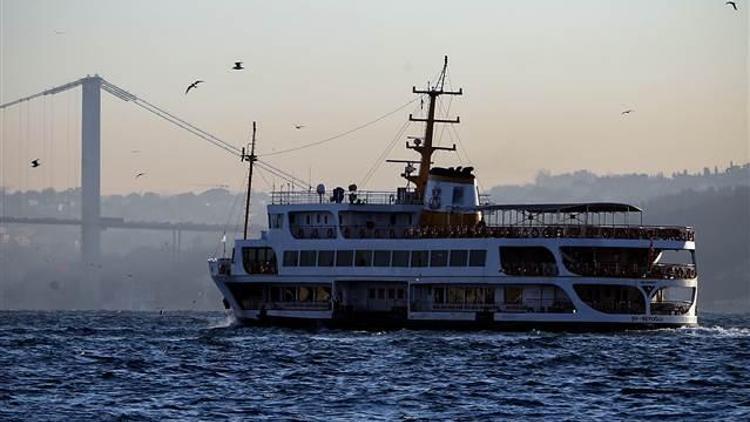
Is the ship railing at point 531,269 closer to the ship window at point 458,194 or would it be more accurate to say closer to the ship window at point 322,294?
the ship window at point 458,194

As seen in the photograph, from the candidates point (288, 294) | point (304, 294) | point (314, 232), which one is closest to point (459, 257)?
point (314, 232)

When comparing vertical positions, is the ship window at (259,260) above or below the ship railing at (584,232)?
below

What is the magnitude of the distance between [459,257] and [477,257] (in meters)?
1.00

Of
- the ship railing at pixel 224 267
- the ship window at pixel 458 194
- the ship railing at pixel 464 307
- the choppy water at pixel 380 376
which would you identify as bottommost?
the choppy water at pixel 380 376

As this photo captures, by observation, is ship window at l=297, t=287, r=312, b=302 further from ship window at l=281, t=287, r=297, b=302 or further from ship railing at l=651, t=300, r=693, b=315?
ship railing at l=651, t=300, r=693, b=315

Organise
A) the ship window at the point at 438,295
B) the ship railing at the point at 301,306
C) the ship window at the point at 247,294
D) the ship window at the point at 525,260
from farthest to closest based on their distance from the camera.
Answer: the ship window at the point at 247,294 → the ship railing at the point at 301,306 → the ship window at the point at 438,295 → the ship window at the point at 525,260

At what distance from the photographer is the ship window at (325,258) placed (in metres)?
86.8

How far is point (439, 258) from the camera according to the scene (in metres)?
83.1

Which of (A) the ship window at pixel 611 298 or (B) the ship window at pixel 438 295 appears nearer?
(A) the ship window at pixel 611 298

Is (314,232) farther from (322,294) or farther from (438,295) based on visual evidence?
(438,295)

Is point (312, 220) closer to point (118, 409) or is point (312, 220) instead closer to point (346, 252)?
point (346, 252)

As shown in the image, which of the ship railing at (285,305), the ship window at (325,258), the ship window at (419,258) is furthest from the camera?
the ship railing at (285,305)

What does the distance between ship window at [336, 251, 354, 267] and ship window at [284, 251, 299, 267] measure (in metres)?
2.43

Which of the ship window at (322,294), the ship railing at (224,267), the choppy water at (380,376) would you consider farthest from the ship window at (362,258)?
the ship railing at (224,267)
